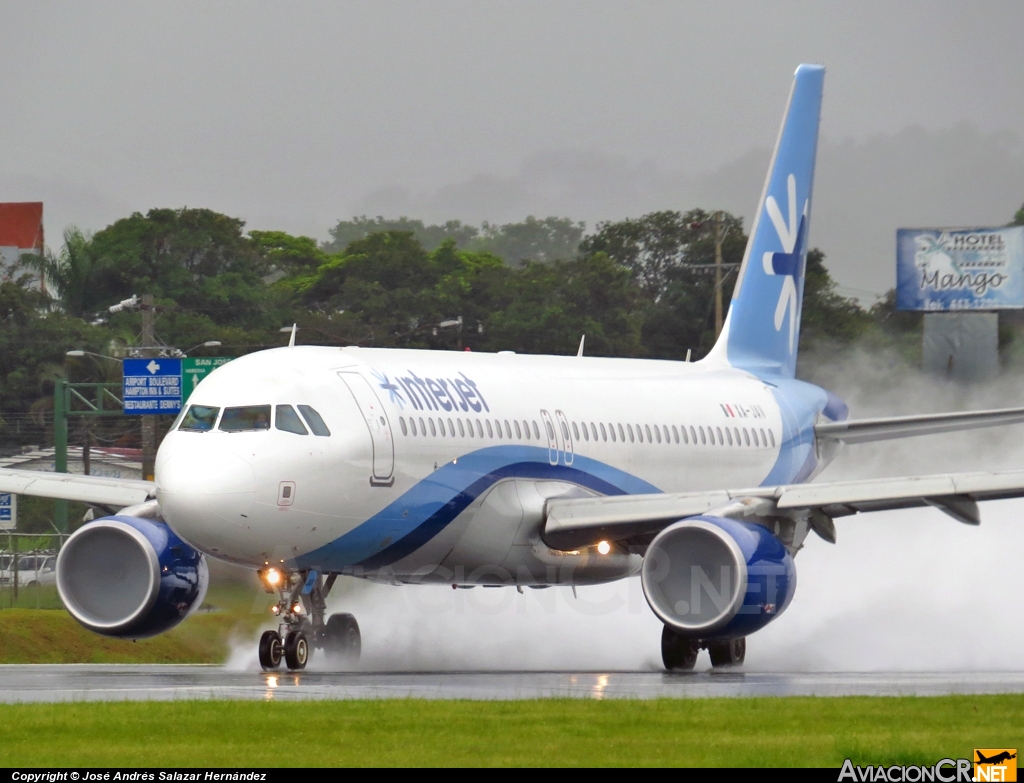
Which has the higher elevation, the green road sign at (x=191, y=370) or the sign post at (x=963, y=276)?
the sign post at (x=963, y=276)

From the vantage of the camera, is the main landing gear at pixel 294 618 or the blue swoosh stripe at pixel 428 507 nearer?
the main landing gear at pixel 294 618

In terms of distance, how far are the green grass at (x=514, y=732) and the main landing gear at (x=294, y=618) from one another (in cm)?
565

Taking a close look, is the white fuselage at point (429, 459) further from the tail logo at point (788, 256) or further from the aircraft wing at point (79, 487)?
the tail logo at point (788, 256)

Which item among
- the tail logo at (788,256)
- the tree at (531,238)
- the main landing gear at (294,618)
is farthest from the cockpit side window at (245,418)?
the tree at (531,238)

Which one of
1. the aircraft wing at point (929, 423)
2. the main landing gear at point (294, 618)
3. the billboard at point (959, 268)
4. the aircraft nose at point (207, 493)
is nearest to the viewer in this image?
the aircraft nose at point (207, 493)

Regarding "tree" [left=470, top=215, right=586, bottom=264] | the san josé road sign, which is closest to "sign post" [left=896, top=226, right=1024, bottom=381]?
the san josé road sign

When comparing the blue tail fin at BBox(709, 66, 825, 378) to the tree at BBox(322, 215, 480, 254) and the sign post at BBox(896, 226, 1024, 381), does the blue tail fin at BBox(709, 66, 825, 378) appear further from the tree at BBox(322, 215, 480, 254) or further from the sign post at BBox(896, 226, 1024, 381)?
the tree at BBox(322, 215, 480, 254)

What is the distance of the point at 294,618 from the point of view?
74.2ft

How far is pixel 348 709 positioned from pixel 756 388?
706 inches

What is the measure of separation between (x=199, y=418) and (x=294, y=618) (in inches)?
101

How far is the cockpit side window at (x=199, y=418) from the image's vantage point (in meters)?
21.9

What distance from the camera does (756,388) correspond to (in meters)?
32.7

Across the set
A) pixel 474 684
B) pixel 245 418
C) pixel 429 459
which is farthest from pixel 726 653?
pixel 245 418

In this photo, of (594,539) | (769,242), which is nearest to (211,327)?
(769,242)
